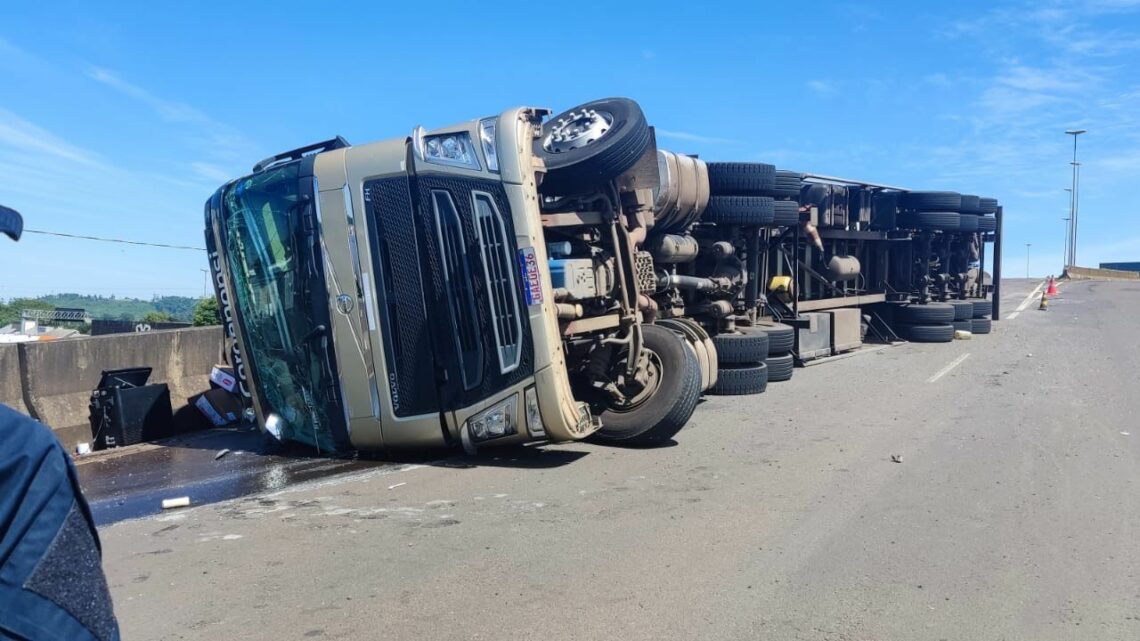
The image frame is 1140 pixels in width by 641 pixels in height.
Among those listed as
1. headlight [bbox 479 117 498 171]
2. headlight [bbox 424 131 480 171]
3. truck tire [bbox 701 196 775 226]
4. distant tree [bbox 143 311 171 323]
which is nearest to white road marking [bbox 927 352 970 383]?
truck tire [bbox 701 196 775 226]

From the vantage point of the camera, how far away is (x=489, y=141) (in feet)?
20.6

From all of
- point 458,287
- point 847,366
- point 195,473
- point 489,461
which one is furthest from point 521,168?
point 847,366

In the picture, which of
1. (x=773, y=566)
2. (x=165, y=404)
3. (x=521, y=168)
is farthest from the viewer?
(x=165, y=404)

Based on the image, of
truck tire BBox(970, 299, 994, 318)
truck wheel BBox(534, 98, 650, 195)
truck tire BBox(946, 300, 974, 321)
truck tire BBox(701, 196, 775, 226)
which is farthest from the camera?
truck tire BBox(970, 299, 994, 318)

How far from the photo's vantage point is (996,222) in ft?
69.9

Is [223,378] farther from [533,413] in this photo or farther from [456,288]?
[533,413]

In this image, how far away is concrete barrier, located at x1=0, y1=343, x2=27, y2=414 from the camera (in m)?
7.36

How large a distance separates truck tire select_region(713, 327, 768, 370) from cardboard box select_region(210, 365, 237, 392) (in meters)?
5.73

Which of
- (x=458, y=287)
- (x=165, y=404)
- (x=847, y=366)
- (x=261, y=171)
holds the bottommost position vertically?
(x=847, y=366)

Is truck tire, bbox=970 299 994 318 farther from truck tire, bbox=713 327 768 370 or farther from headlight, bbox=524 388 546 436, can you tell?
headlight, bbox=524 388 546 436

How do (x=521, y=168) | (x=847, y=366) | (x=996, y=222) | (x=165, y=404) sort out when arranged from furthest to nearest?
(x=996, y=222)
(x=847, y=366)
(x=165, y=404)
(x=521, y=168)

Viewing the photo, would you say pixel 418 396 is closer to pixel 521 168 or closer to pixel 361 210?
pixel 361 210

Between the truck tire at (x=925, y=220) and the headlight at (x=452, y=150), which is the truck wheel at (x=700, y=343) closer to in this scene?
the headlight at (x=452, y=150)

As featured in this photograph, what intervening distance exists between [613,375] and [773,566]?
132 inches
